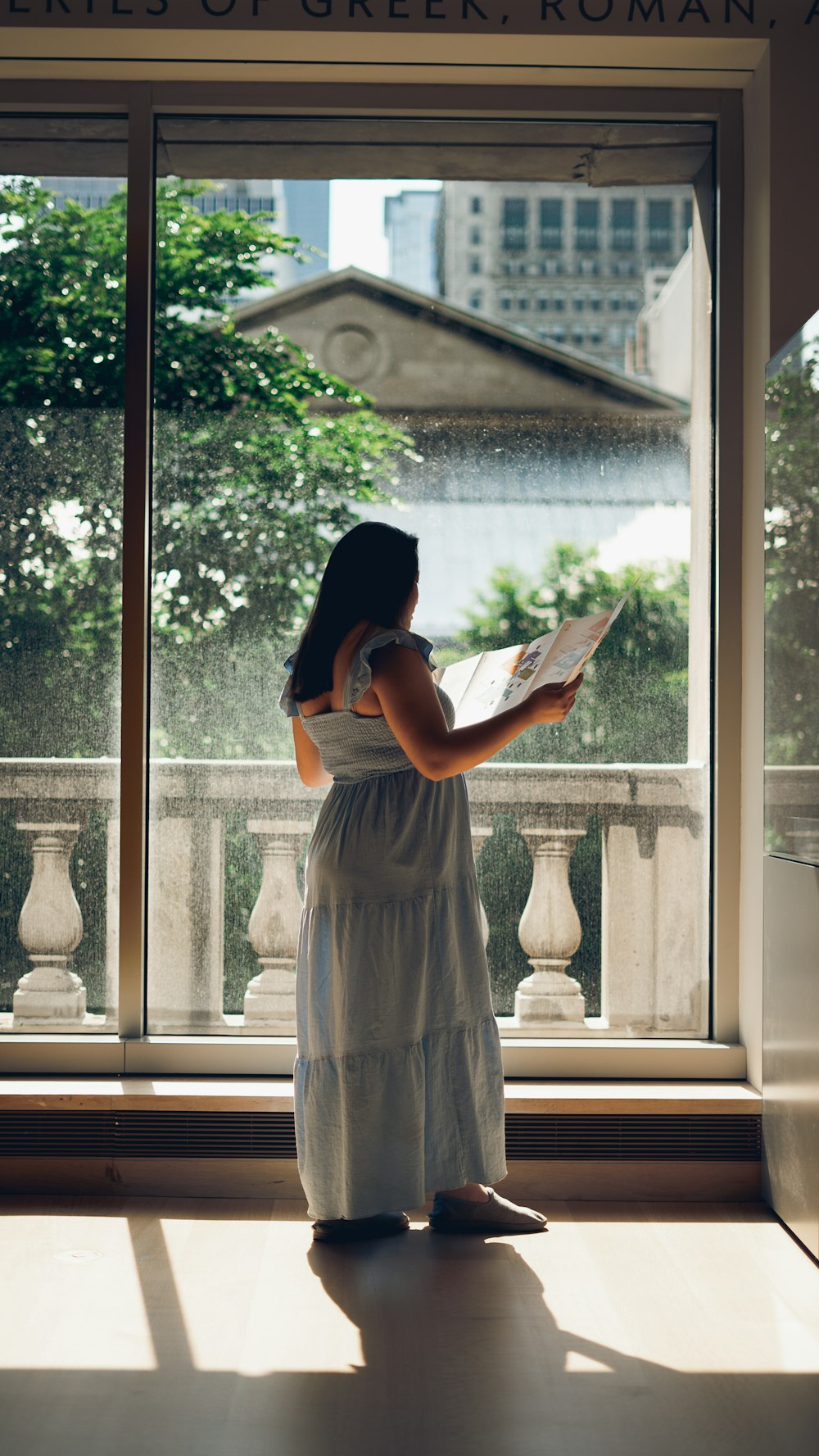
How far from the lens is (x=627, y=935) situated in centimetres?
300

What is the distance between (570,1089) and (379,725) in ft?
3.45

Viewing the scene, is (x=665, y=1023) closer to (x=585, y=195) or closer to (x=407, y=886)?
(x=407, y=886)

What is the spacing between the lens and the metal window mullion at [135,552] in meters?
2.93

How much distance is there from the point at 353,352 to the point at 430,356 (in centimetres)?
19

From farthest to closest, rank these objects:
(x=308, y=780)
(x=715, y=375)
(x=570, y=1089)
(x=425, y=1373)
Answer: (x=715, y=375) < (x=570, y=1089) < (x=308, y=780) < (x=425, y=1373)

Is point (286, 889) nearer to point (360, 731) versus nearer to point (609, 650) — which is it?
point (360, 731)

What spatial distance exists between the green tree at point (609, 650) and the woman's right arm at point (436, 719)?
29.3 inches

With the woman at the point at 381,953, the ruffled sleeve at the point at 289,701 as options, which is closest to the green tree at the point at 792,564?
the woman at the point at 381,953

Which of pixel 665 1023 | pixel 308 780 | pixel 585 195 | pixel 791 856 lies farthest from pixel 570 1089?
pixel 585 195

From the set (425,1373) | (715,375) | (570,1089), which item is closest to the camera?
(425,1373)

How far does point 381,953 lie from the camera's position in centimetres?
236

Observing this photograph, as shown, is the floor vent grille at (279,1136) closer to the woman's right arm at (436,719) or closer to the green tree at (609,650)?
the green tree at (609,650)

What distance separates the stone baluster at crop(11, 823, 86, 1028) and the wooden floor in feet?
1.52

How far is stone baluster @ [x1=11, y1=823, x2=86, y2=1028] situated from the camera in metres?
2.97
